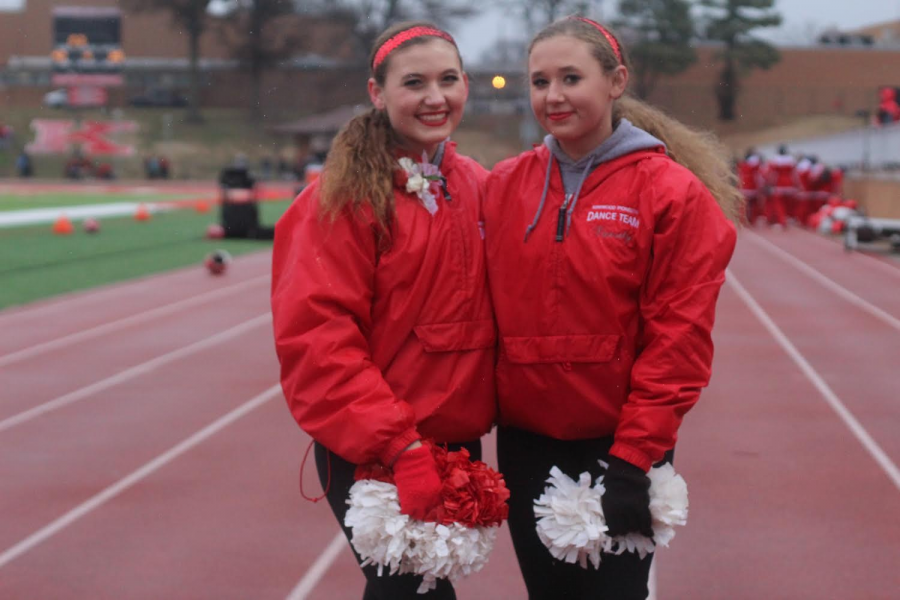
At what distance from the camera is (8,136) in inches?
2167

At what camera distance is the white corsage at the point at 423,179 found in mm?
2492

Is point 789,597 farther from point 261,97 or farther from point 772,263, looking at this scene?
point 261,97

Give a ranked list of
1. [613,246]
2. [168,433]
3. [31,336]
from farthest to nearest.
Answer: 1. [31,336]
2. [168,433]
3. [613,246]

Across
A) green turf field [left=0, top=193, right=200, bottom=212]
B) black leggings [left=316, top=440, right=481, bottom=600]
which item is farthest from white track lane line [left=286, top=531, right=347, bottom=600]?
green turf field [left=0, top=193, right=200, bottom=212]

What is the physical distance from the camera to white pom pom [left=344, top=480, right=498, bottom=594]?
2320 mm

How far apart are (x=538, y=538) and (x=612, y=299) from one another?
25.0 inches

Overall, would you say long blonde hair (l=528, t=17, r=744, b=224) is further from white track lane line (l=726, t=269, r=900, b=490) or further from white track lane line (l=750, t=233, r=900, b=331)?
white track lane line (l=750, t=233, r=900, b=331)

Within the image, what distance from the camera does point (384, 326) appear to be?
96.7 inches

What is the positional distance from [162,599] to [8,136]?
55458mm

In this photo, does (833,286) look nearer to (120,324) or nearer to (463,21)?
(120,324)

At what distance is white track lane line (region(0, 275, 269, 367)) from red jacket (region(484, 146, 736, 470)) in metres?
6.86

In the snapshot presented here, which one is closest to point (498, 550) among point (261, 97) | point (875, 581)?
point (875, 581)

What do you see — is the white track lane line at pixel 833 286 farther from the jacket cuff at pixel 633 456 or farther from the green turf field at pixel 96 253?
the jacket cuff at pixel 633 456

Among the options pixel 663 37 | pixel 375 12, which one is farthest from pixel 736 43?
pixel 375 12
